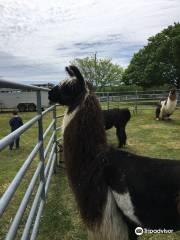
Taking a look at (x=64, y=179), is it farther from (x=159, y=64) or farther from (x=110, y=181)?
(x=159, y=64)

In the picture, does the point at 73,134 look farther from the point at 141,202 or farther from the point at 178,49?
the point at 178,49

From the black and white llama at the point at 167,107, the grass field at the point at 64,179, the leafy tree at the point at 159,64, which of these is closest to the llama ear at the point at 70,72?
the grass field at the point at 64,179

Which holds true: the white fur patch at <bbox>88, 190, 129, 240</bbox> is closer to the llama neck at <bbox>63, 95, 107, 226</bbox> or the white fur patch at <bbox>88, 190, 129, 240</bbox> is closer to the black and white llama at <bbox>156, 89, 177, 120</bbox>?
the llama neck at <bbox>63, 95, 107, 226</bbox>

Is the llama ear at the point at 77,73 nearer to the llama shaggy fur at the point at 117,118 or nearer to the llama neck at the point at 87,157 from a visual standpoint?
the llama neck at the point at 87,157

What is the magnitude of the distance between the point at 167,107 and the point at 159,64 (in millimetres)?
16200

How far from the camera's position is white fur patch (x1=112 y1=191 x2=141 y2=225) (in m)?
2.48

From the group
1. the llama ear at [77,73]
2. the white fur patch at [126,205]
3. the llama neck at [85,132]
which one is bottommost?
the white fur patch at [126,205]

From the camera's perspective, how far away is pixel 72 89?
304 centimetres

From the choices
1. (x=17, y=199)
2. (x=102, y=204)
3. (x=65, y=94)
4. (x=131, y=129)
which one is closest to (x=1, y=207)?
(x=102, y=204)

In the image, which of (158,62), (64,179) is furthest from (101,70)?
(64,179)

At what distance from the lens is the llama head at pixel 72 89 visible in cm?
299

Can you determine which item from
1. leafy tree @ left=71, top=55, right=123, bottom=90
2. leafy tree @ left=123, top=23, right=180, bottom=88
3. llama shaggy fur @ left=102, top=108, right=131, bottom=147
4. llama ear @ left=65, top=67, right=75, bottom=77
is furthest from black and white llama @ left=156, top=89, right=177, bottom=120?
leafy tree @ left=71, top=55, right=123, bottom=90

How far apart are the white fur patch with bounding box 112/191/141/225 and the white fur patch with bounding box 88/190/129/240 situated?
0.06 meters

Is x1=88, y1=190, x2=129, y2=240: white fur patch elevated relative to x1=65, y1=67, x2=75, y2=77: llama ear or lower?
lower
